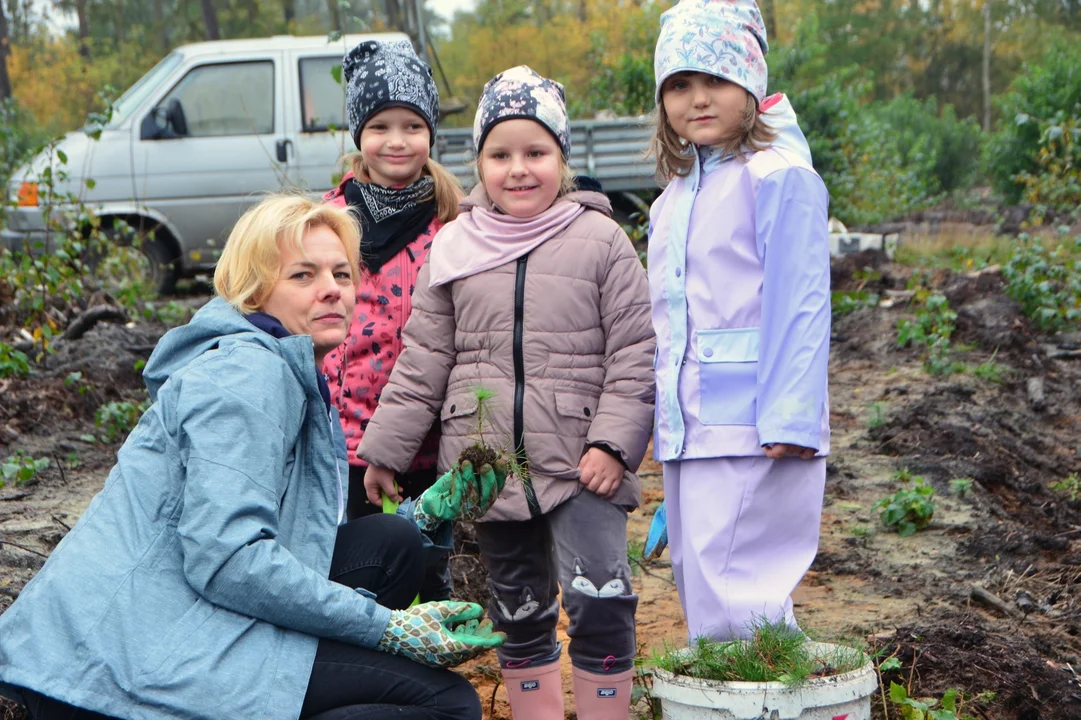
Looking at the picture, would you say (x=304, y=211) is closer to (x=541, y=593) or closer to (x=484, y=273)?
(x=484, y=273)

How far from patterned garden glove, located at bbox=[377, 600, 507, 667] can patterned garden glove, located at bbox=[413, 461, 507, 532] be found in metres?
0.27

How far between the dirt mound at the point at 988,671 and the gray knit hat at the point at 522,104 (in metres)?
1.53

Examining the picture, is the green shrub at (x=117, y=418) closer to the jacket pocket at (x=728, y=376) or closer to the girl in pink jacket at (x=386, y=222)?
the girl in pink jacket at (x=386, y=222)

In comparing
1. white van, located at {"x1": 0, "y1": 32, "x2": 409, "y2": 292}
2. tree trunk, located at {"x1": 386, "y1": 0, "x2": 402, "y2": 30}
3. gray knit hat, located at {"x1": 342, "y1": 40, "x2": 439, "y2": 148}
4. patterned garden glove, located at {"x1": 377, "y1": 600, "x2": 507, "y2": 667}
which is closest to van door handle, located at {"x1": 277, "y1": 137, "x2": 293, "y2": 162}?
white van, located at {"x1": 0, "y1": 32, "x2": 409, "y2": 292}

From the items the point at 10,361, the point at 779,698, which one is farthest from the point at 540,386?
the point at 10,361

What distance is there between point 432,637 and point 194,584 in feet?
1.43

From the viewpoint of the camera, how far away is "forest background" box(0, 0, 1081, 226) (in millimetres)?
14109

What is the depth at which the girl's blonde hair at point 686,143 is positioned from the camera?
2.65 m

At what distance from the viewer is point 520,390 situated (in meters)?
2.76

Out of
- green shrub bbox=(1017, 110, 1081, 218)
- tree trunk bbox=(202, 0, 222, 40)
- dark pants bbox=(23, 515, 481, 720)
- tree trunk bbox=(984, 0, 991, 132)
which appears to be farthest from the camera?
tree trunk bbox=(984, 0, 991, 132)

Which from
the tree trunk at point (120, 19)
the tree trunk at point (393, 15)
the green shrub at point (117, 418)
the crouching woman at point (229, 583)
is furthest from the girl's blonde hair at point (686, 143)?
the tree trunk at point (120, 19)

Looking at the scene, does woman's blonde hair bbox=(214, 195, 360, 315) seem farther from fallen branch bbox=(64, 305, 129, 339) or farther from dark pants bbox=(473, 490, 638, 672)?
fallen branch bbox=(64, 305, 129, 339)

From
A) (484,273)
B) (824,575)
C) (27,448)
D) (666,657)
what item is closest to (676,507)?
(666,657)

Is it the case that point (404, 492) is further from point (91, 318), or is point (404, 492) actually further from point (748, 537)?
point (91, 318)
